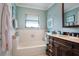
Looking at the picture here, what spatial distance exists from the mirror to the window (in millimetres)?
2487

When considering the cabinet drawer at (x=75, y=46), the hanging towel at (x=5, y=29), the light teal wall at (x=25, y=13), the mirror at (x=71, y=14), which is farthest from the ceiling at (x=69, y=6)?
the light teal wall at (x=25, y=13)

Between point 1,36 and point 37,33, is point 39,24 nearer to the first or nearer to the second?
point 37,33

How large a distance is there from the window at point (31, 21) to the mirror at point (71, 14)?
2.49 m

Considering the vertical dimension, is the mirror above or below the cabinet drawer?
above

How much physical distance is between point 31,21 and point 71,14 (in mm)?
2978

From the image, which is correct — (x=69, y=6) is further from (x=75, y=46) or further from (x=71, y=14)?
(x=75, y=46)

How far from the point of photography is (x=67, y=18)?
9.87 feet

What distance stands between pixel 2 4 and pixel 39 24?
3.48 meters

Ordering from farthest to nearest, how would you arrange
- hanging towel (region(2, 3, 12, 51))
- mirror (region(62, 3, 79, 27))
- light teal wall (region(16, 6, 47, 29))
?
1. light teal wall (region(16, 6, 47, 29))
2. mirror (region(62, 3, 79, 27))
3. hanging towel (region(2, 3, 12, 51))

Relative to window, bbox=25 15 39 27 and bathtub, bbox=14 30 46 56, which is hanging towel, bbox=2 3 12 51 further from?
window, bbox=25 15 39 27

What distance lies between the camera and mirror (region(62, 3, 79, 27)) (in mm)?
2571

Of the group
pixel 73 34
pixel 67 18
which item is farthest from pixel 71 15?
pixel 73 34

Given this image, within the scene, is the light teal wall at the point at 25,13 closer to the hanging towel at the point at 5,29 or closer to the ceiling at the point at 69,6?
the ceiling at the point at 69,6

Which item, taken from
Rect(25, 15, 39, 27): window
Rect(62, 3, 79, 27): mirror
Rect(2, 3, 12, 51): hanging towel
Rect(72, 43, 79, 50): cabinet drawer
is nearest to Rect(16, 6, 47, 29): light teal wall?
Rect(25, 15, 39, 27): window
